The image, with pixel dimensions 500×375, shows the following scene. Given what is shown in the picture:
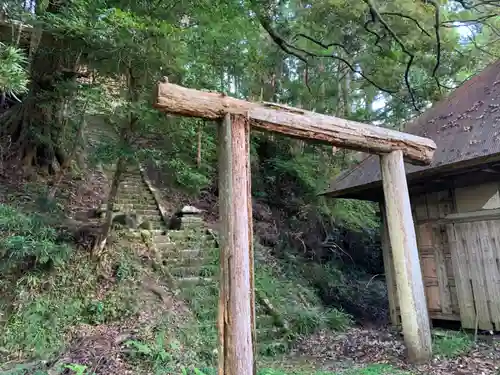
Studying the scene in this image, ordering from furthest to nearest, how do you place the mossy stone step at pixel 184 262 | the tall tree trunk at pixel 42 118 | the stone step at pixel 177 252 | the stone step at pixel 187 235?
the stone step at pixel 187 235
the stone step at pixel 177 252
the tall tree trunk at pixel 42 118
the mossy stone step at pixel 184 262

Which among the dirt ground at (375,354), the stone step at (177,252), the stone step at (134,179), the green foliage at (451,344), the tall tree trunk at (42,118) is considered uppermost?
the tall tree trunk at (42,118)

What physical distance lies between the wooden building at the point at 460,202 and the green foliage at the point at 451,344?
0.47 metres

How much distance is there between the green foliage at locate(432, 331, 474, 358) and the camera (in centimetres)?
580

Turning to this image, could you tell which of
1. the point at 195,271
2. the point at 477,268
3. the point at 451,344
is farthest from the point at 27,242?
the point at 477,268

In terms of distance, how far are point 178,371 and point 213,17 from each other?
5895mm

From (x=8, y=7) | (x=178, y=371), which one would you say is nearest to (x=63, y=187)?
(x=8, y=7)

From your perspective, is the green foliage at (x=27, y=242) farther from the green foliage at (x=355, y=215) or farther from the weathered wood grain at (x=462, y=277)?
the green foliage at (x=355, y=215)

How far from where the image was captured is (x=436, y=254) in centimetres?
771

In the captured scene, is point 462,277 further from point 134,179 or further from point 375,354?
point 134,179

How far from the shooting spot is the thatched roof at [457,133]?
6383 millimetres

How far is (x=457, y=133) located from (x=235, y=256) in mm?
5156

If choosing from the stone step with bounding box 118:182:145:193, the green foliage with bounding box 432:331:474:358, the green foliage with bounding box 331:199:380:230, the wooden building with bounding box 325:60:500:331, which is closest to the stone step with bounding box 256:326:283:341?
the green foliage with bounding box 432:331:474:358

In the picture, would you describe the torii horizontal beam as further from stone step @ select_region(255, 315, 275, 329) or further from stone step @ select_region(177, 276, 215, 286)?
stone step @ select_region(177, 276, 215, 286)

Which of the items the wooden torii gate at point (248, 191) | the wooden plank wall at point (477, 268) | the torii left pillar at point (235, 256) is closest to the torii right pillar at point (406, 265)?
the wooden torii gate at point (248, 191)
